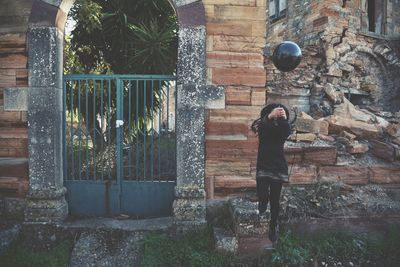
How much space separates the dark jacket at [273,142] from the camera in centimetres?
319

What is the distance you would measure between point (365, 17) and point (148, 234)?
8233 mm

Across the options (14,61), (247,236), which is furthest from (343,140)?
(14,61)

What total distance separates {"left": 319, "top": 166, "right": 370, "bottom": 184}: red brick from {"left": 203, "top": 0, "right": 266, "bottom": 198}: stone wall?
985 mm

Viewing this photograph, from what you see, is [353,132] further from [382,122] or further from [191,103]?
[191,103]

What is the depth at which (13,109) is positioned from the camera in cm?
424

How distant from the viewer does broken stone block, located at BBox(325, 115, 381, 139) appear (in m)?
4.89

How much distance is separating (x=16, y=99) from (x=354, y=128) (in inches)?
182

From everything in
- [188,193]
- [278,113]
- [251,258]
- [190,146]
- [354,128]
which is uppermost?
[278,113]

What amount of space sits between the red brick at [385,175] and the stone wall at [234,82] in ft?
5.44

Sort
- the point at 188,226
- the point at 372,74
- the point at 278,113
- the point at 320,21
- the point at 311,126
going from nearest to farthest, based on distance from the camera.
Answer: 1. the point at 278,113
2. the point at 188,226
3. the point at 311,126
4. the point at 320,21
5. the point at 372,74

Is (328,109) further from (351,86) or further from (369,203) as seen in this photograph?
(351,86)

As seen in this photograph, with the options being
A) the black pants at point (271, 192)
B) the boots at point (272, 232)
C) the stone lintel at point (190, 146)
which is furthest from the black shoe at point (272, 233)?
the stone lintel at point (190, 146)

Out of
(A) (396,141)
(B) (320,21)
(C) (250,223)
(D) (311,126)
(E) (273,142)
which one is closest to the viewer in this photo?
(E) (273,142)

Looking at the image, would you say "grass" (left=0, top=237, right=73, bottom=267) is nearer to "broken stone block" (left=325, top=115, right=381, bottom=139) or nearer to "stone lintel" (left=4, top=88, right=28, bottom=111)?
"stone lintel" (left=4, top=88, right=28, bottom=111)
